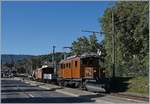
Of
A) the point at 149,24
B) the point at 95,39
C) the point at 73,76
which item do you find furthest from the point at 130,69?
the point at 95,39

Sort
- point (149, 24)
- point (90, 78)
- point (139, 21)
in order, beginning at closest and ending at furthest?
1. point (90, 78)
2. point (149, 24)
3. point (139, 21)

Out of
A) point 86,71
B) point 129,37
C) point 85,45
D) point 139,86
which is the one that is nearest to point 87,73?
point 86,71

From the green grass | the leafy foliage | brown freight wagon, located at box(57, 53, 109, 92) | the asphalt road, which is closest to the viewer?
the asphalt road

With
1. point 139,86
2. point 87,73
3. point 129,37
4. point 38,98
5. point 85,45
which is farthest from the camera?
point 85,45

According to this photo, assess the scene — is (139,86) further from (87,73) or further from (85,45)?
(85,45)

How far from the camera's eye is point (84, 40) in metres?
114

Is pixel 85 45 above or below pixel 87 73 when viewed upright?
above

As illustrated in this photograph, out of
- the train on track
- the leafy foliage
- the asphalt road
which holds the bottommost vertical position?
the asphalt road

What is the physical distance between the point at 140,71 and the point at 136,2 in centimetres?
888

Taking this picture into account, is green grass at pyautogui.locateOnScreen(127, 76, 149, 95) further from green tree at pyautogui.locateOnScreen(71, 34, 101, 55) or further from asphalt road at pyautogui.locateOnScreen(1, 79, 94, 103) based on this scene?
green tree at pyautogui.locateOnScreen(71, 34, 101, 55)

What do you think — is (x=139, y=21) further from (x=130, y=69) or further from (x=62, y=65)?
(x=62, y=65)

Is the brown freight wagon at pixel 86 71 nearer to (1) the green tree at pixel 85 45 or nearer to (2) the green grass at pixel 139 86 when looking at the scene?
(2) the green grass at pixel 139 86

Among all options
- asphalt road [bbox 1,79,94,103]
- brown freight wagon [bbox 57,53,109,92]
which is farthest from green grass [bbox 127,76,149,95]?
asphalt road [bbox 1,79,94,103]

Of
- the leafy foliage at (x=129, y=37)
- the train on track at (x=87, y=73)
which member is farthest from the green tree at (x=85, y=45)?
the train on track at (x=87, y=73)
